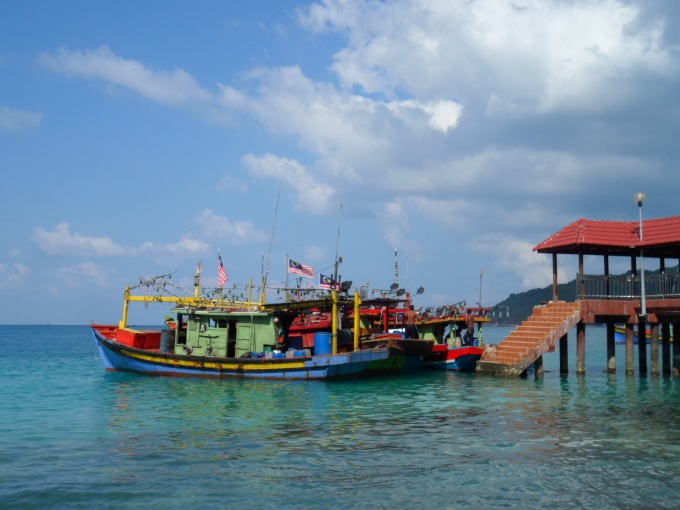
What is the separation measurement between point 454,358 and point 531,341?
5.76 m

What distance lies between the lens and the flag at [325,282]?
26.2 metres

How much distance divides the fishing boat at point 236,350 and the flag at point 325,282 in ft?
2.01

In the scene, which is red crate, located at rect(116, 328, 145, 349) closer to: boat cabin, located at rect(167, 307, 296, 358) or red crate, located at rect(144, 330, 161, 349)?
red crate, located at rect(144, 330, 161, 349)

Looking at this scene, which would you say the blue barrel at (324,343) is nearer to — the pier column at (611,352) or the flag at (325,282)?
the flag at (325,282)

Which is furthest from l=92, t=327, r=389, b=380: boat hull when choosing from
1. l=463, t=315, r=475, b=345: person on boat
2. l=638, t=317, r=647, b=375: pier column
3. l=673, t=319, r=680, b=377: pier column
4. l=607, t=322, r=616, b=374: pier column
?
l=673, t=319, r=680, b=377: pier column

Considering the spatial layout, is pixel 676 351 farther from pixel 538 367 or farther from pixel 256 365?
pixel 256 365

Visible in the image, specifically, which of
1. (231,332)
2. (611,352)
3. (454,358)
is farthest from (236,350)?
(611,352)

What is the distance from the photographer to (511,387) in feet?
76.5

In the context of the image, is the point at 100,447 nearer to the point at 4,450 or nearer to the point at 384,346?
the point at 4,450

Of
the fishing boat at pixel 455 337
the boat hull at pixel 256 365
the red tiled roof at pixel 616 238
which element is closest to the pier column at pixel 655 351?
the red tiled roof at pixel 616 238

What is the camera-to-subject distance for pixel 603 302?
26750 millimetres

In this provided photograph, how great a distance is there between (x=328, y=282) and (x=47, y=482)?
53.1 ft

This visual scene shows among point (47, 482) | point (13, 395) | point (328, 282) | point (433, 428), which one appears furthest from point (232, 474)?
point (13, 395)

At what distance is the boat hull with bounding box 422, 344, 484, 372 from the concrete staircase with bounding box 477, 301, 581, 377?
3.34 meters
